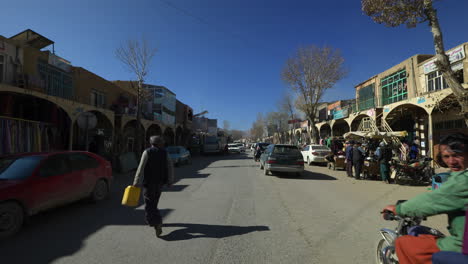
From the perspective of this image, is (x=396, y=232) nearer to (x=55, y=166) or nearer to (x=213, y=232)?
(x=213, y=232)

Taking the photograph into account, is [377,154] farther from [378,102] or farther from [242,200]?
[378,102]

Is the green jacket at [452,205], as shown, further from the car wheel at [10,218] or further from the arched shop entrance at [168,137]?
the arched shop entrance at [168,137]

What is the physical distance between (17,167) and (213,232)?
13.7 feet

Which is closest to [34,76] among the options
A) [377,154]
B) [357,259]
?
[357,259]

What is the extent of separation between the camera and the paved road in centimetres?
339

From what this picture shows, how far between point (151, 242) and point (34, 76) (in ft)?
40.7

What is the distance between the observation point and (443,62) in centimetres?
812

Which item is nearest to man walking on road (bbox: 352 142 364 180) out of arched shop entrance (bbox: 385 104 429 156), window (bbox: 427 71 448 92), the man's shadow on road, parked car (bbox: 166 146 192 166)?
arched shop entrance (bbox: 385 104 429 156)

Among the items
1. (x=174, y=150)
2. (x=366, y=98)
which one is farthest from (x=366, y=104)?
(x=174, y=150)

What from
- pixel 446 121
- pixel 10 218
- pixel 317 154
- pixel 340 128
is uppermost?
pixel 340 128

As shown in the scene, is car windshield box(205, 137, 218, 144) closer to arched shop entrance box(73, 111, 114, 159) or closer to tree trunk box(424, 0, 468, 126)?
arched shop entrance box(73, 111, 114, 159)

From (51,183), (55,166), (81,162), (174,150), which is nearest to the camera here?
(51,183)

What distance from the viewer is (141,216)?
17.2 ft

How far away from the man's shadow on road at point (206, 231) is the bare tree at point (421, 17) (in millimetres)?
8257
